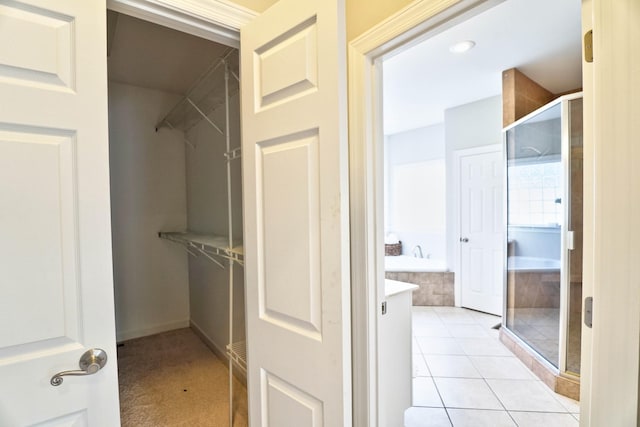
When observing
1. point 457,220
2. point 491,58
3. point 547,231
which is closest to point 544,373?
point 547,231

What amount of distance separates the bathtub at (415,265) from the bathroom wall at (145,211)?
2914 mm

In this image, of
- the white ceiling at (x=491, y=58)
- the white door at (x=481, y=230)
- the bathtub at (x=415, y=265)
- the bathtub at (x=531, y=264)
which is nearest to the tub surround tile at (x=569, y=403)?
the bathtub at (x=531, y=264)

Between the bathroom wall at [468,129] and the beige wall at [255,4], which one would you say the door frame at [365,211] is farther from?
the bathroom wall at [468,129]

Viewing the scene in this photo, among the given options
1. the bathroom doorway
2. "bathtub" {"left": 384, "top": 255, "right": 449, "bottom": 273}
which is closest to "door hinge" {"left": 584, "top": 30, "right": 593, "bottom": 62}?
the bathroom doorway

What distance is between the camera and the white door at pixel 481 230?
12.0ft

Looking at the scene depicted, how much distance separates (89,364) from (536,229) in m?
3.52

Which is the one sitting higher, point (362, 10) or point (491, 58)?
point (491, 58)

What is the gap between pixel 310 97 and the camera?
3.08 feet

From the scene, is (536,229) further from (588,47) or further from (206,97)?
(206,97)

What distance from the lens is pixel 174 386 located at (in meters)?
2.28

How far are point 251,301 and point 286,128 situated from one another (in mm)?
696

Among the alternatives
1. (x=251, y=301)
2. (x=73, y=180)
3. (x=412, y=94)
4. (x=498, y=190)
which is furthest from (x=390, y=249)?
(x=73, y=180)

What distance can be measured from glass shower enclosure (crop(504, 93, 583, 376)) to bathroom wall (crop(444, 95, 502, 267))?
0.62 metres

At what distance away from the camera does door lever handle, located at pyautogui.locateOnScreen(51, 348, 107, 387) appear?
84 cm
